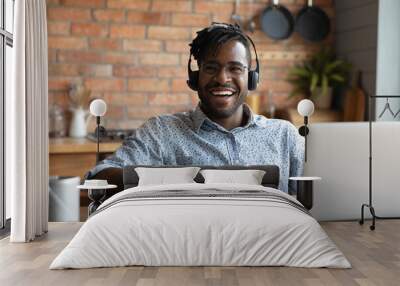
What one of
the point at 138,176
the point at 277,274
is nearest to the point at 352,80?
the point at 138,176

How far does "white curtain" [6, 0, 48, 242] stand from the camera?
16.4 ft

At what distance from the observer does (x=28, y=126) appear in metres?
5.09

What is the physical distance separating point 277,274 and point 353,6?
12.8ft

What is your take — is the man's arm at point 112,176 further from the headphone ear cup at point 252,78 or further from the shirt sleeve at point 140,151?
the headphone ear cup at point 252,78

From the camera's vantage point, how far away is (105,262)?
414cm

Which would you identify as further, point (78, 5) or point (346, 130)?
point (78, 5)

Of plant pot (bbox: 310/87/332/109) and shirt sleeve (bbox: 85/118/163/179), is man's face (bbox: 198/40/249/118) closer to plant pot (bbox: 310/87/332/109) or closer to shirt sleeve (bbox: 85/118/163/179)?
shirt sleeve (bbox: 85/118/163/179)

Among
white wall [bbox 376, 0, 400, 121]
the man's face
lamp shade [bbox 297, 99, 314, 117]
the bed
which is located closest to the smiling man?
the man's face

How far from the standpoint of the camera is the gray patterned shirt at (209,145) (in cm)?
589

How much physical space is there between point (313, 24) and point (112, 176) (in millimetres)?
2831

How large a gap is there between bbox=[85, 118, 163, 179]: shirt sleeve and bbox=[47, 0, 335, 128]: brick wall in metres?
1.14

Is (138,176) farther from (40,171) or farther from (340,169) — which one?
(340,169)

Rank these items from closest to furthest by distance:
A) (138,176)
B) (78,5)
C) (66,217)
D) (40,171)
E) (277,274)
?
(277,274) < (40,171) < (138,176) < (66,217) < (78,5)

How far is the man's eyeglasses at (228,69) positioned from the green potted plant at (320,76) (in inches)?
53.2
